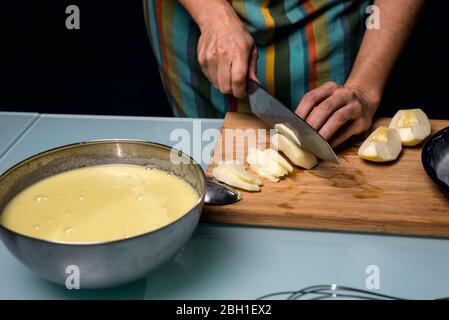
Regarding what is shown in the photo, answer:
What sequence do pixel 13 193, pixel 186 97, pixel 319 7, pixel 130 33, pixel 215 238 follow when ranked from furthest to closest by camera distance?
pixel 130 33 → pixel 186 97 → pixel 319 7 → pixel 215 238 → pixel 13 193

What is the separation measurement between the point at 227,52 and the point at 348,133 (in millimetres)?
308

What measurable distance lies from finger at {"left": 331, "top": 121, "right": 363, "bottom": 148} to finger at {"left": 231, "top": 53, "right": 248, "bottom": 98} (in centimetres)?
22

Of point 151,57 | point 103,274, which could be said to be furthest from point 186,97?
point 151,57

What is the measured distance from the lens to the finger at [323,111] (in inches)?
48.1

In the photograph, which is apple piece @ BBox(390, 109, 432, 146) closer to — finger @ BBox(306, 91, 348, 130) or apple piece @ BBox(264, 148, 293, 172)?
finger @ BBox(306, 91, 348, 130)

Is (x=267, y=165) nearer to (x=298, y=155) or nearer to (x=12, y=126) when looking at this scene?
(x=298, y=155)

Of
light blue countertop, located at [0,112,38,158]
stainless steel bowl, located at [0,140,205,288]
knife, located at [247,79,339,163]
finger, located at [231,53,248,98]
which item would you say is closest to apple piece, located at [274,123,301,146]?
knife, located at [247,79,339,163]

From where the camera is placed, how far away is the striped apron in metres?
1.47

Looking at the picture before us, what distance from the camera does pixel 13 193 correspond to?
0.85 metres

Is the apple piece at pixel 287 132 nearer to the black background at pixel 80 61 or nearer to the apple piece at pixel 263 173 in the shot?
the apple piece at pixel 263 173

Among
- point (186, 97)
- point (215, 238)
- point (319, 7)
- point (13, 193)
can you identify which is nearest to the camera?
point (13, 193)

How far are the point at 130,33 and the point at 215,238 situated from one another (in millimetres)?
2061

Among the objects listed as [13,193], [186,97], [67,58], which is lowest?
[67,58]
